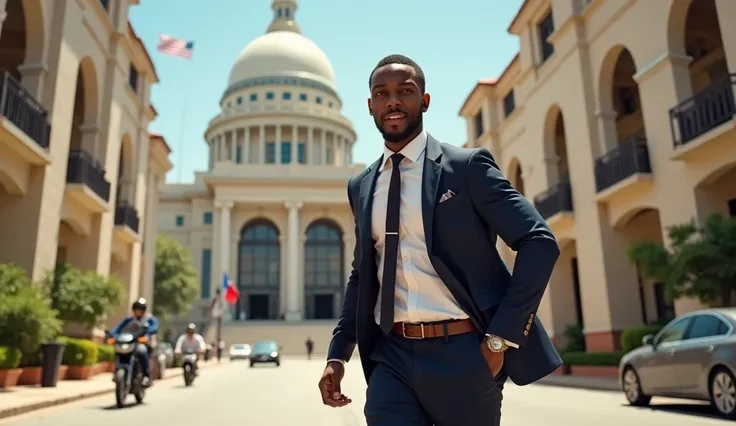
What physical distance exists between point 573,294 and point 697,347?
50.3 feet

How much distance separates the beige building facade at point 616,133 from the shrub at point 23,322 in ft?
49.1

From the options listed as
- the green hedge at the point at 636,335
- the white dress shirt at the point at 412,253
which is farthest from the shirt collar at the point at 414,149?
the green hedge at the point at 636,335

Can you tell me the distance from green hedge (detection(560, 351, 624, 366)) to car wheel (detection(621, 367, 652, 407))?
6.35 m

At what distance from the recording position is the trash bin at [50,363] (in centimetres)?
1411

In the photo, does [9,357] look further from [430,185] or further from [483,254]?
[483,254]

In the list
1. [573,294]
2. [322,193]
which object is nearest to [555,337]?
[573,294]

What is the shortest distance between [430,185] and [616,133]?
789 inches

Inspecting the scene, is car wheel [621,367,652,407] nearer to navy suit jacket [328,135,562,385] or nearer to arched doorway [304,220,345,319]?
navy suit jacket [328,135,562,385]

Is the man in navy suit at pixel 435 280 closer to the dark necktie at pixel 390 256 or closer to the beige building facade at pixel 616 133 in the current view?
the dark necktie at pixel 390 256

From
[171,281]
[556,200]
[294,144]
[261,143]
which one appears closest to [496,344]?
[556,200]

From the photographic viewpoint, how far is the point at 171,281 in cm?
4525

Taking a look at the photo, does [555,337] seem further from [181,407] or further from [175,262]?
[175,262]

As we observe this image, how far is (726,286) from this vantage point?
12477 mm

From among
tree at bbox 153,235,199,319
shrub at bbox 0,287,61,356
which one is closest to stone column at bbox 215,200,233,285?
tree at bbox 153,235,199,319
